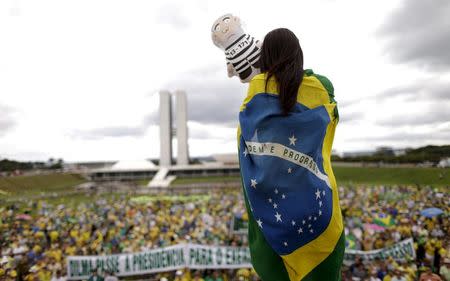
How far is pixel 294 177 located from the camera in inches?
60.8

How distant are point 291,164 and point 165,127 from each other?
224 feet

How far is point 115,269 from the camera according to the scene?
885cm

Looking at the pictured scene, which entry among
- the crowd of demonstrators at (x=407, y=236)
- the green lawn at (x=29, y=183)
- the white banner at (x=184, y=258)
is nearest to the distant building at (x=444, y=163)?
the crowd of demonstrators at (x=407, y=236)

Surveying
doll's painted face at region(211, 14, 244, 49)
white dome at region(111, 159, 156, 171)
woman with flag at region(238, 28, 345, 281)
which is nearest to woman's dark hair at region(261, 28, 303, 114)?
woman with flag at region(238, 28, 345, 281)

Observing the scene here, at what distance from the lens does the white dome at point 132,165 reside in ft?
217

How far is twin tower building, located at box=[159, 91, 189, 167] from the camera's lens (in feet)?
222

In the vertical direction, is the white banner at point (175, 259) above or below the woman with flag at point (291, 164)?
below

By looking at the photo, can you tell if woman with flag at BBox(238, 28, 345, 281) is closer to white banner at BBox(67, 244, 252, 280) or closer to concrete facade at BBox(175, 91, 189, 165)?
white banner at BBox(67, 244, 252, 280)

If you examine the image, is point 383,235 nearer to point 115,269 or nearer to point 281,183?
point 115,269

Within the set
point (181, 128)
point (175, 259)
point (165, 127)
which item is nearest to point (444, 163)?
point (175, 259)

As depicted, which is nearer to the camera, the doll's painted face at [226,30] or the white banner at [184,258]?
the doll's painted face at [226,30]

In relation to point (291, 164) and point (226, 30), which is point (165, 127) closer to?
point (226, 30)

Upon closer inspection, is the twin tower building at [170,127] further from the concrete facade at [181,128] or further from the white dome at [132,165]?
the white dome at [132,165]

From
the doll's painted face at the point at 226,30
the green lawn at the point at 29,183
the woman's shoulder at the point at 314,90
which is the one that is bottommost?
the green lawn at the point at 29,183
